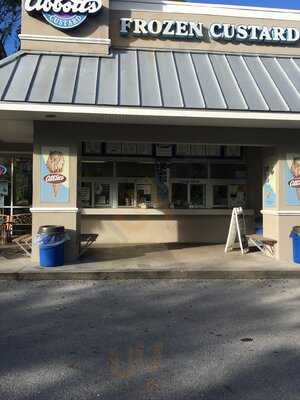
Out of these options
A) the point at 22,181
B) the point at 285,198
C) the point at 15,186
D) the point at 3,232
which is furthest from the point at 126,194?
the point at 285,198

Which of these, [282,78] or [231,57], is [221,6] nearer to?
[231,57]

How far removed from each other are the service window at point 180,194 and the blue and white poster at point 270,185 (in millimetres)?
3612

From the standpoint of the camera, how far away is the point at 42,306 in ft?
28.0

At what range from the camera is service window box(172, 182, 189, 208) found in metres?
16.8

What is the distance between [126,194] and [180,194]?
1.66 metres

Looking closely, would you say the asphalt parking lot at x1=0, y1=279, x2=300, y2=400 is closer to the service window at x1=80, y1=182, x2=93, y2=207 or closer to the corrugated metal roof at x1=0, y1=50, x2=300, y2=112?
the corrugated metal roof at x1=0, y1=50, x2=300, y2=112

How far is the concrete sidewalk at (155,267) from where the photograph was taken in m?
10.8

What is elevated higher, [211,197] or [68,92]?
[68,92]

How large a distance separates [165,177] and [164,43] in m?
4.36

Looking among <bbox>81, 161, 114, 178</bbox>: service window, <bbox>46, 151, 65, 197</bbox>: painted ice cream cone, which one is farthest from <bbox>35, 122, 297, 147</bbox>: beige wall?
<bbox>81, 161, 114, 178</bbox>: service window

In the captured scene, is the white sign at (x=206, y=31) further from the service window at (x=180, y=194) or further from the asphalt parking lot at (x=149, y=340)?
the asphalt parking lot at (x=149, y=340)

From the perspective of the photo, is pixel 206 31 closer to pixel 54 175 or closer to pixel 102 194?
pixel 54 175

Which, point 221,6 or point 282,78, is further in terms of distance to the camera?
point 221,6

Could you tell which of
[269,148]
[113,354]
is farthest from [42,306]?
[269,148]
